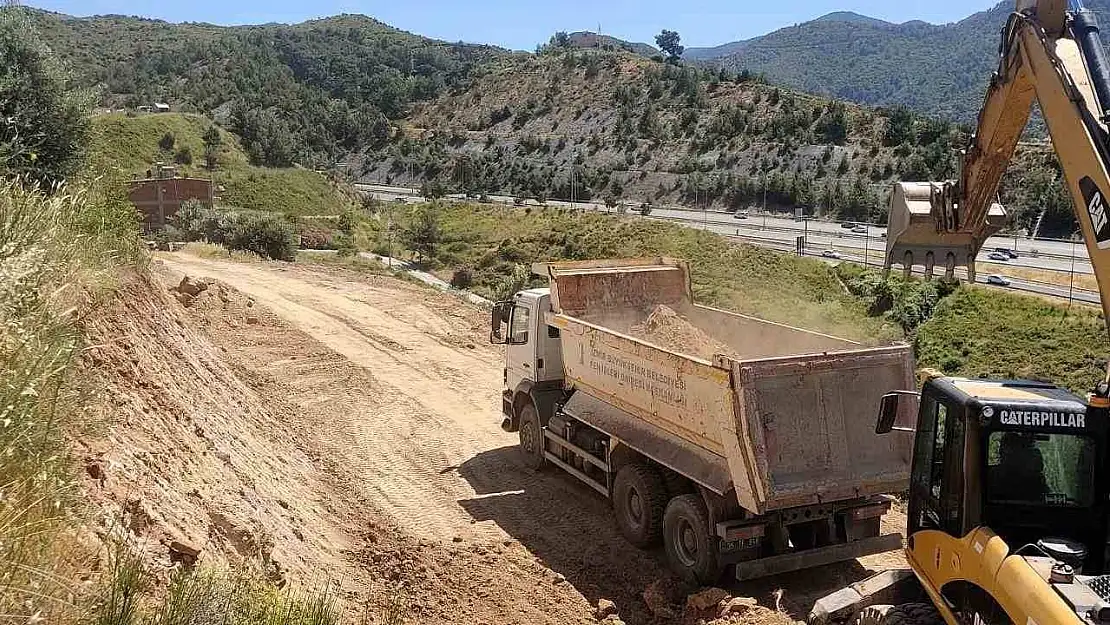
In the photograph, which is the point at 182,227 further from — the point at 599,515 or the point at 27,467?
the point at 27,467

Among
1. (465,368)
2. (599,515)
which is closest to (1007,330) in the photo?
(465,368)

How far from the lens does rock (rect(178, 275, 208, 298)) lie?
1899 cm

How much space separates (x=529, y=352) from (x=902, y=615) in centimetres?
781

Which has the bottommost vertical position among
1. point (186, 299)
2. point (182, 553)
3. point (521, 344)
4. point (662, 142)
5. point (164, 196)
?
point (182, 553)

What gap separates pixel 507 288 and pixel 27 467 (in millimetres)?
28416

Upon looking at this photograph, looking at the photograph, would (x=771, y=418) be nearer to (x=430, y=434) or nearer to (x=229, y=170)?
(x=430, y=434)

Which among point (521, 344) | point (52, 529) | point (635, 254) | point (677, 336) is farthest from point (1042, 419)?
point (635, 254)

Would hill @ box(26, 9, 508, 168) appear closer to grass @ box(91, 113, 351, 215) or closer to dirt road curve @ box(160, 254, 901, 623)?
grass @ box(91, 113, 351, 215)

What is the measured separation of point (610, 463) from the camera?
1101 cm

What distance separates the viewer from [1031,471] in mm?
5570

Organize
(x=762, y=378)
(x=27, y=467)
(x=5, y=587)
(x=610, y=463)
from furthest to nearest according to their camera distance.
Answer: (x=610, y=463), (x=762, y=378), (x=27, y=467), (x=5, y=587)

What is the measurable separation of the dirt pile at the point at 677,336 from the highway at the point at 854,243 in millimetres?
18519

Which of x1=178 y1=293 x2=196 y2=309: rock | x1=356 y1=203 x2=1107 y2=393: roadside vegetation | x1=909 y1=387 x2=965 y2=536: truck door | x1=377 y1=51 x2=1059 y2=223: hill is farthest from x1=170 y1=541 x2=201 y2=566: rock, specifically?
x1=377 y1=51 x2=1059 y2=223: hill

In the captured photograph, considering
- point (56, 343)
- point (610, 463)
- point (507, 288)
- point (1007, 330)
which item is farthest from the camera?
point (507, 288)
